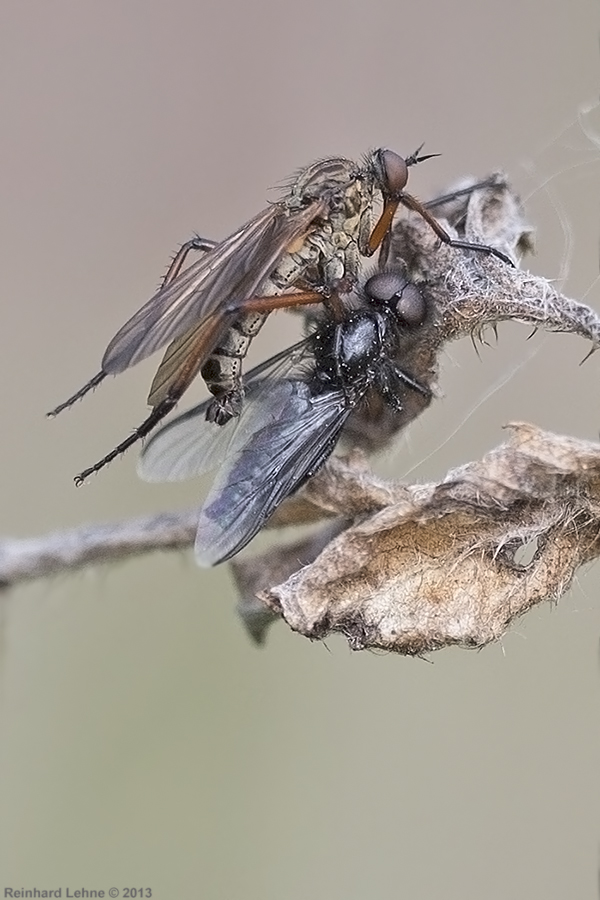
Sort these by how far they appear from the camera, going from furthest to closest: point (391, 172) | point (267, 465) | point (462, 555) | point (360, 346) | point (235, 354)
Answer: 1. point (391, 172)
2. point (235, 354)
3. point (360, 346)
4. point (267, 465)
5. point (462, 555)

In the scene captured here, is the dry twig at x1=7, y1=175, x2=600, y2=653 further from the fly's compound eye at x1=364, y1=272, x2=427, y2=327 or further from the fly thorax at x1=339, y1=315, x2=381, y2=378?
the fly thorax at x1=339, y1=315, x2=381, y2=378

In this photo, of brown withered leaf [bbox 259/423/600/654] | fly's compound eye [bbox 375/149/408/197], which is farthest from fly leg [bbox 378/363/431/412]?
fly's compound eye [bbox 375/149/408/197]

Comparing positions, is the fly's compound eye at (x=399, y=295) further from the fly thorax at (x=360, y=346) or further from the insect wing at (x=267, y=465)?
the insect wing at (x=267, y=465)

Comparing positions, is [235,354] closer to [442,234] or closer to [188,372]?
[188,372]

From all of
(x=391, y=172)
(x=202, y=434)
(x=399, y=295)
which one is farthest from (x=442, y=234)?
(x=202, y=434)

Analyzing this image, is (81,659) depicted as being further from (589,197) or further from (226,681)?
(589,197)
